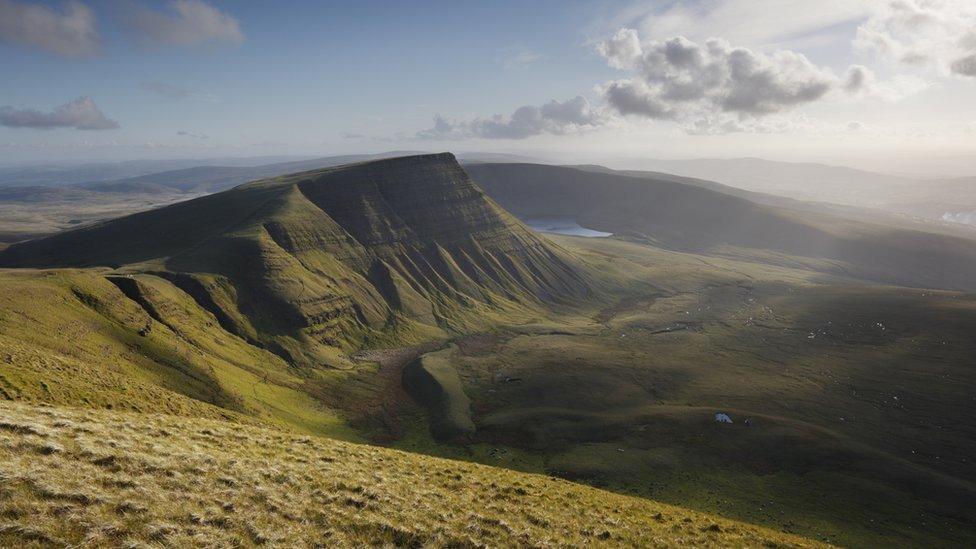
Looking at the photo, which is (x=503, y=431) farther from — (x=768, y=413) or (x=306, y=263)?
(x=306, y=263)

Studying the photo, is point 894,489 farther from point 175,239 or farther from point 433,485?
point 175,239

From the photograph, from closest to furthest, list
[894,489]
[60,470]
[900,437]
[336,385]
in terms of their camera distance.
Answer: [60,470], [894,489], [900,437], [336,385]

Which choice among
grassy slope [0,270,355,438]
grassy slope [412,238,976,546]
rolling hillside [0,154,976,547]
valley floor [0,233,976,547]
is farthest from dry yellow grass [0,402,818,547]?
grassy slope [412,238,976,546]

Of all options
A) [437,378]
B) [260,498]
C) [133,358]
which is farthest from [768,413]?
[133,358]

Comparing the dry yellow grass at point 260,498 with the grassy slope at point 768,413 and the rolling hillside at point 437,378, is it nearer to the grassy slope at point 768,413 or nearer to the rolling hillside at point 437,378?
the rolling hillside at point 437,378

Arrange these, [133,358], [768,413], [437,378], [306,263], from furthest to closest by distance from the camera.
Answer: [306,263], [437,378], [768,413], [133,358]

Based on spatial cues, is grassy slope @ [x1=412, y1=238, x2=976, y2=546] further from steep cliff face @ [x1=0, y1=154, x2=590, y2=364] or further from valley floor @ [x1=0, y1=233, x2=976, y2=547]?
steep cliff face @ [x1=0, y1=154, x2=590, y2=364]

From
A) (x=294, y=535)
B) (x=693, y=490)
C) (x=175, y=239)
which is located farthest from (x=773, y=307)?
(x=175, y=239)
